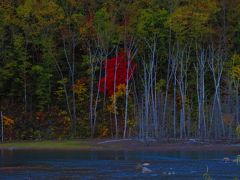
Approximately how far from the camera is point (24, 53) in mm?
62844

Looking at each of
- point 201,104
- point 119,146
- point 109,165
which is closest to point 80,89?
point 201,104

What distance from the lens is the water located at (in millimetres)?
31922

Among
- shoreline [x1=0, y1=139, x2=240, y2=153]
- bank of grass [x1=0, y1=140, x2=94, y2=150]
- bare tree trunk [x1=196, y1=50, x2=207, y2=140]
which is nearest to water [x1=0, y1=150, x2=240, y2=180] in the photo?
shoreline [x1=0, y1=139, x2=240, y2=153]

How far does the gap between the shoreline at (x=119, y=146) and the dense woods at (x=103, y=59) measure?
5.63 meters

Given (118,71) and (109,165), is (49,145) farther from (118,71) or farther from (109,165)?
(109,165)

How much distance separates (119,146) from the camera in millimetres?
52250

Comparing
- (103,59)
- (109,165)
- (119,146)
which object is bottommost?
(109,165)

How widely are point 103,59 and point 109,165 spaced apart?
2826 cm

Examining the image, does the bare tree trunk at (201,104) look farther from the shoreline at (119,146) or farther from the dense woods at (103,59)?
the shoreline at (119,146)

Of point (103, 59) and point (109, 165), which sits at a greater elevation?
point (103, 59)

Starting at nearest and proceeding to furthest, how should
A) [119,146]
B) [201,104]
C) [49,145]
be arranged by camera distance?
[119,146], [49,145], [201,104]

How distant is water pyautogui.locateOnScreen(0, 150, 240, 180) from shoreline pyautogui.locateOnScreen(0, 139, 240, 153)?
2.54 m

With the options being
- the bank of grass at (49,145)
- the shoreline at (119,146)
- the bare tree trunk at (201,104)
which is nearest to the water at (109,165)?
the shoreline at (119,146)

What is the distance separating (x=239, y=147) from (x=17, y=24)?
1032 inches
